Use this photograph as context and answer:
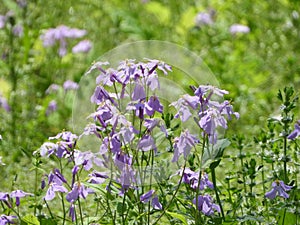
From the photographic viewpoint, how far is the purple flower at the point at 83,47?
3.77m

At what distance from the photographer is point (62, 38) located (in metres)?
3.77

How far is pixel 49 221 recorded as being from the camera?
1.81 meters

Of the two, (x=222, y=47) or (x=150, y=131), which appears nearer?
(x=150, y=131)

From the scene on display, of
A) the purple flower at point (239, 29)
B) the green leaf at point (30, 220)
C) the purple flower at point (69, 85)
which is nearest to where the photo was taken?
the green leaf at point (30, 220)

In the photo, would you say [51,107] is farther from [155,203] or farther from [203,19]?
[155,203]

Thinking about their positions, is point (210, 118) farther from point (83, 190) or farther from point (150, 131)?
point (83, 190)

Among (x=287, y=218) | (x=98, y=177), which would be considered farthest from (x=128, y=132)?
(x=287, y=218)

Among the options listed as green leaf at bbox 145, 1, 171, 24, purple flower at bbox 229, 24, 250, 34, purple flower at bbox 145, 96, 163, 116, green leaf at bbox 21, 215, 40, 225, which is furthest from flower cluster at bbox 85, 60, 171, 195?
green leaf at bbox 145, 1, 171, 24

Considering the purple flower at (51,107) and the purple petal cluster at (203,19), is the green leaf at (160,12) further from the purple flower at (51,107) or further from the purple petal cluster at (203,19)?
the purple flower at (51,107)

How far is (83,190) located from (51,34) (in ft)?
6.96

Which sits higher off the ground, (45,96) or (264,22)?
(264,22)

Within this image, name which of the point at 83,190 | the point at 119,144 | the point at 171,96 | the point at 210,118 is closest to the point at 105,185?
the point at 83,190

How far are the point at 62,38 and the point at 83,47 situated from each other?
0.40ft

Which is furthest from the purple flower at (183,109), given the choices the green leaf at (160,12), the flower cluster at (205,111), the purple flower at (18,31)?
the green leaf at (160,12)
